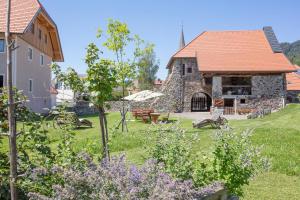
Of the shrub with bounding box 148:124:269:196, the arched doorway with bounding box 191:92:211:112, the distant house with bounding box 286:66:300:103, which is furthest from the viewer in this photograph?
the arched doorway with bounding box 191:92:211:112

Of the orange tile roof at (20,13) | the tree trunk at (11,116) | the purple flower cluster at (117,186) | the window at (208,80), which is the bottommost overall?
the purple flower cluster at (117,186)

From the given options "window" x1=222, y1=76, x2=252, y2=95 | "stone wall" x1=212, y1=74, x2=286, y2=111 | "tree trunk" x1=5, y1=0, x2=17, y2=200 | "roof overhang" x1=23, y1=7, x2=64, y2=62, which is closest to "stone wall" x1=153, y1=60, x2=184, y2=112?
"stone wall" x1=212, y1=74, x2=286, y2=111

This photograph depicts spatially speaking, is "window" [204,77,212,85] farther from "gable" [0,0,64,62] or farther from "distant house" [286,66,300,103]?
"gable" [0,0,64,62]

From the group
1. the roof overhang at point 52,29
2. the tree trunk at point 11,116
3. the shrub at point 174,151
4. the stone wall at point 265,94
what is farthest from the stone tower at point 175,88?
the tree trunk at point 11,116

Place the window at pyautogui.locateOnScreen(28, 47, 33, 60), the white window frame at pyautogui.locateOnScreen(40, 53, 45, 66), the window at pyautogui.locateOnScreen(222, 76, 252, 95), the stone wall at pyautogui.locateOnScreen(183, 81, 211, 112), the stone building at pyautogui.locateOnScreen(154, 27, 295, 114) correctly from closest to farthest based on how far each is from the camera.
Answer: the window at pyautogui.locateOnScreen(28, 47, 33, 60), the white window frame at pyautogui.locateOnScreen(40, 53, 45, 66), the stone building at pyautogui.locateOnScreen(154, 27, 295, 114), the window at pyautogui.locateOnScreen(222, 76, 252, 95), the stone wall at pyautogui.locateOnScreen(183, 81, 211, 112)

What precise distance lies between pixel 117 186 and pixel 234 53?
3595 cm

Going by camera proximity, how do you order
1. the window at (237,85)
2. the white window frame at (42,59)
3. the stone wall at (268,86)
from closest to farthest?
the white window frame at (42,59) → the stone wall at (268,86) → the window at (237,85)

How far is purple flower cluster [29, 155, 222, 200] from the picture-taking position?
11.5 ft

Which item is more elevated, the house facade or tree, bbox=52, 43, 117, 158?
the house facade

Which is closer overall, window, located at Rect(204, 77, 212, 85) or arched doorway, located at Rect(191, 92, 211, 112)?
window, located at Rect(204, 77, 212, 85)

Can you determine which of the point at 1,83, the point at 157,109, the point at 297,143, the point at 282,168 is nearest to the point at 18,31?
the point at 1,83

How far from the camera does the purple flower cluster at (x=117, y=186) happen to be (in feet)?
11.5

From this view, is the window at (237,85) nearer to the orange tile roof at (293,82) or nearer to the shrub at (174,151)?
the orange tile roof at (293,82)

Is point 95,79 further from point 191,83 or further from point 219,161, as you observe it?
point 191,83
